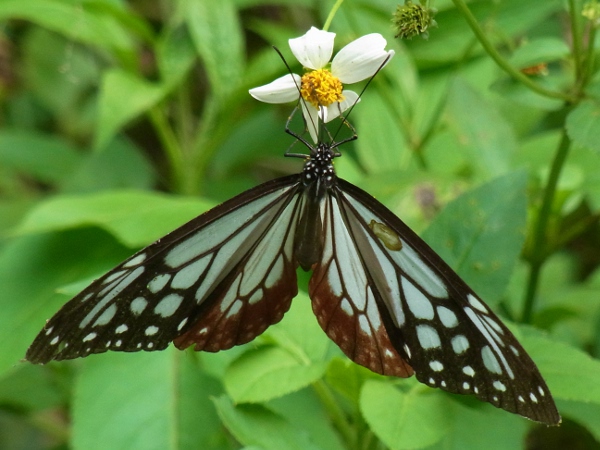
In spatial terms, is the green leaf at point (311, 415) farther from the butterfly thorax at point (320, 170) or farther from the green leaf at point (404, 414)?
the butterfly thorax at point (320, 170)

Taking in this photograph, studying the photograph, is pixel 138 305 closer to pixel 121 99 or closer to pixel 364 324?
pixel 364 324

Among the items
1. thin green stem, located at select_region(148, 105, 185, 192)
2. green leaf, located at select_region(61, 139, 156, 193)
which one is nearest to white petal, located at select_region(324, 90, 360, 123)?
thin green stem, located at select_region(148, 105, 185, 192)

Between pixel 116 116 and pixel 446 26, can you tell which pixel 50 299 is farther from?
pixel 446 26

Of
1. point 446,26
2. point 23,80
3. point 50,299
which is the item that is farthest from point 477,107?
point 23,80

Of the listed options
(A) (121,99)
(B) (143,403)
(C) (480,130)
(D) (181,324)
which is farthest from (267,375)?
(A) (121,99)

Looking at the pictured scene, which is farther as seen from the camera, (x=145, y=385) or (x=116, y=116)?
(x=116, y=116)

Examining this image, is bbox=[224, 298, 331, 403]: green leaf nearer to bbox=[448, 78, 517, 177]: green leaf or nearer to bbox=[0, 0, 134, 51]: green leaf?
bbox=[448, 78, 517, 177]: green leaf

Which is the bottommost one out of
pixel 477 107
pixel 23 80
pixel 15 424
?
pixel 477 107
